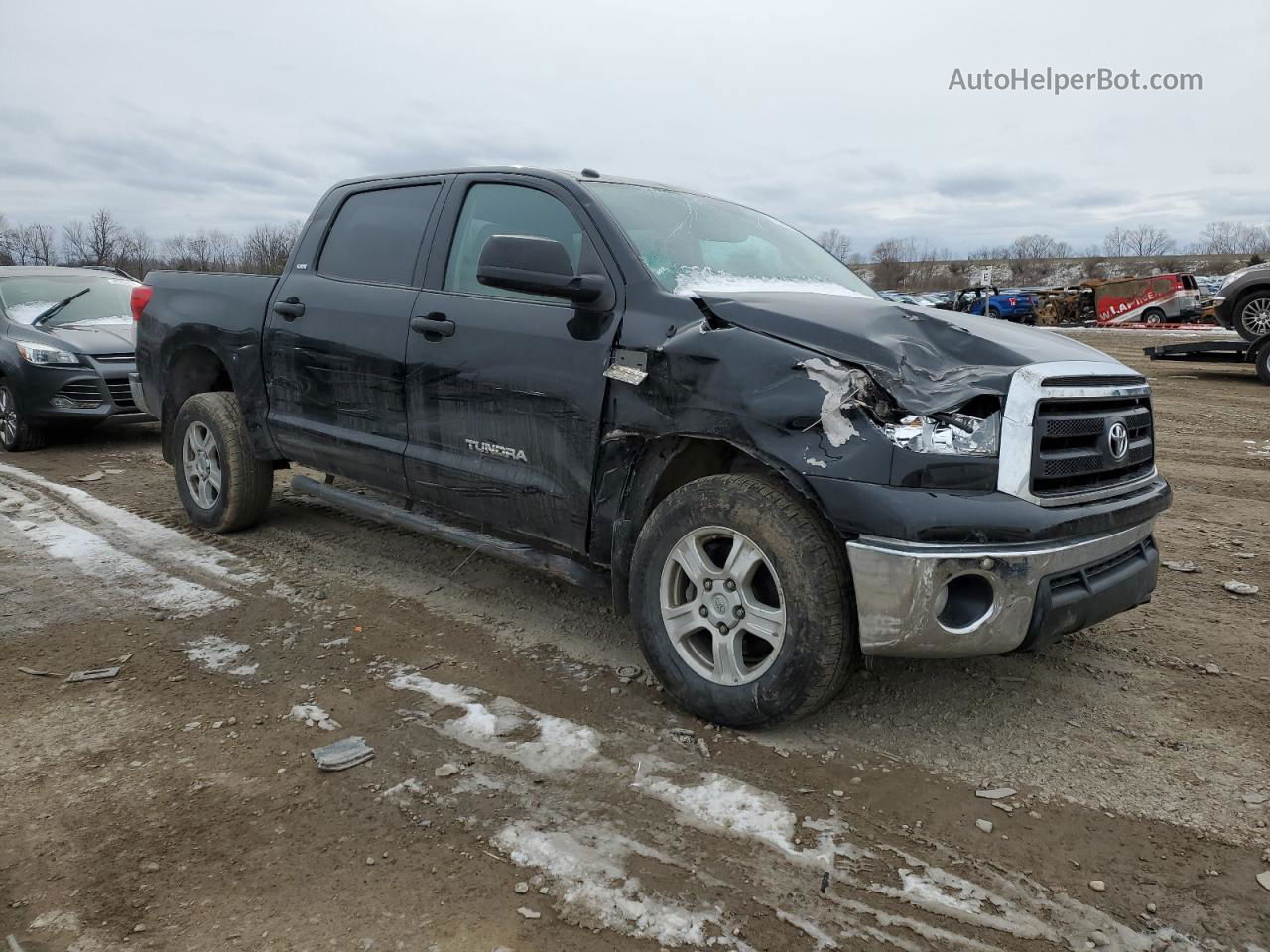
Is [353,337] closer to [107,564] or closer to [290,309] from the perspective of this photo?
[290,309]

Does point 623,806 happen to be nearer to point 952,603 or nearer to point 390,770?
point 390,770

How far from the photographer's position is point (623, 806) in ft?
8.77

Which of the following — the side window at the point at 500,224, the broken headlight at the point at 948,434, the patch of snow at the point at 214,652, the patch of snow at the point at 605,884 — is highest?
the side window at the point at 500,224

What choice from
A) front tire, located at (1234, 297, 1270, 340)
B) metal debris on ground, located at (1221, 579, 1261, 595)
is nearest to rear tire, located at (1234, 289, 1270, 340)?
front tire, located at (1234, 297, 1270, 340)

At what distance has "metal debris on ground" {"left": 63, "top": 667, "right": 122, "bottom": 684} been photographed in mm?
3547

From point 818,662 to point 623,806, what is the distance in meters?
0.73

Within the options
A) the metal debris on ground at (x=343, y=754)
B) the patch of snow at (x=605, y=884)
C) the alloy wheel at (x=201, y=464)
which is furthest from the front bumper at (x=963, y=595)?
the alloy wheel at (x=201, y=464)

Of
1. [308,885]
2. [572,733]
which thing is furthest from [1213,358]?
[308,885]

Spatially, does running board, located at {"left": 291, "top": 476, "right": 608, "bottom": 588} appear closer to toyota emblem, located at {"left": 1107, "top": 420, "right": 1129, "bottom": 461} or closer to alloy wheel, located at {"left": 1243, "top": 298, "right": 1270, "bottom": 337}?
toyota emblem, located at {"left": 1107, "top": 420, "right": 1129, "bottom": 461}

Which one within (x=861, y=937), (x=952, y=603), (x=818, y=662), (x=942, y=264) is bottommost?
(x=861, y=937)

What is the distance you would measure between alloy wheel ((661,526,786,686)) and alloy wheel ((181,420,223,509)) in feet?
10.9

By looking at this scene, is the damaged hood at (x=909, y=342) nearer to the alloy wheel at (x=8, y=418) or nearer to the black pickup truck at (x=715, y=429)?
the black pickup truck at (x=715, y=429)

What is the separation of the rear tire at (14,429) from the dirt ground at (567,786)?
472 centimetres

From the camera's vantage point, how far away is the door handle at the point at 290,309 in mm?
4664
